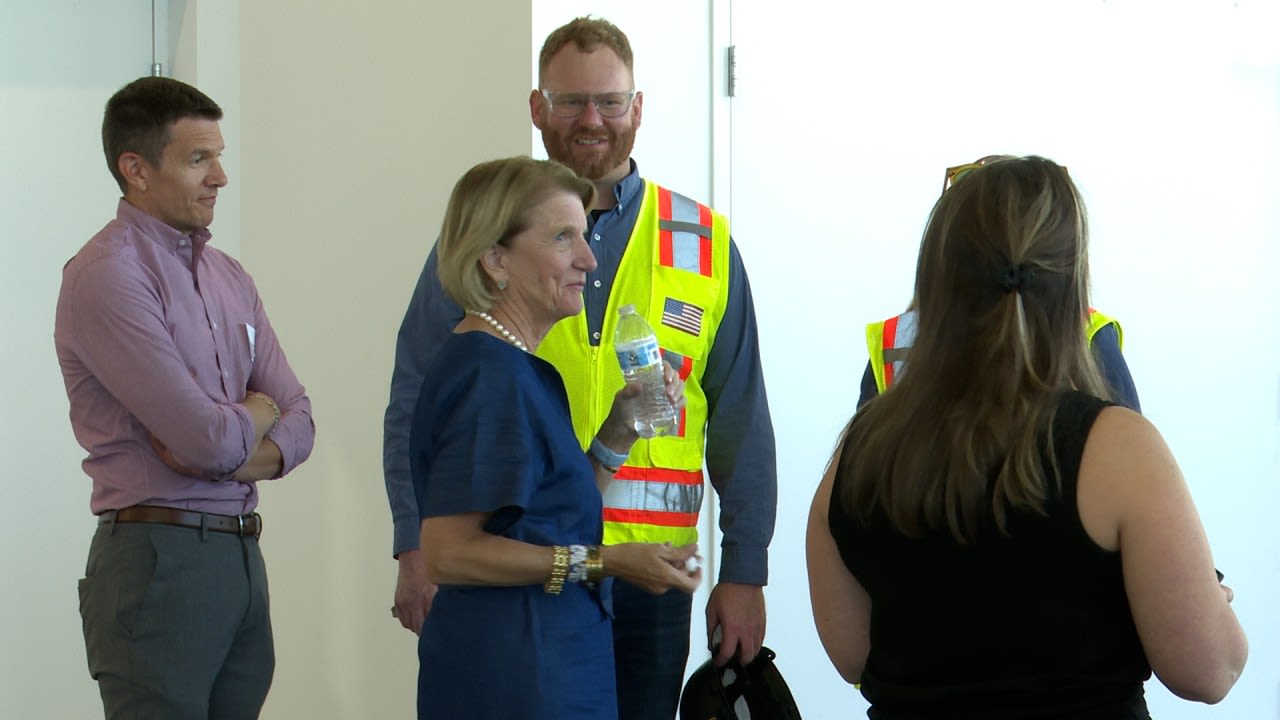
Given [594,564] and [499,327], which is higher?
[499,327]

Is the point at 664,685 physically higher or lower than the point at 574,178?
lower

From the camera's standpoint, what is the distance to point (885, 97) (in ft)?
12.5

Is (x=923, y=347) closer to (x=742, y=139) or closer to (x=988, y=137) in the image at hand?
(x=742, y=139)

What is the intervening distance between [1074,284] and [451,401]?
29.9 inches

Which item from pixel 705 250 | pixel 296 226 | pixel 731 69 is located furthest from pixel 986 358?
pixel 296 226

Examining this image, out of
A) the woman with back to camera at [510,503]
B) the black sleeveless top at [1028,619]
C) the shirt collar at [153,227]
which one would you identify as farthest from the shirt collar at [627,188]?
the black sleeveless top at [1028,619]

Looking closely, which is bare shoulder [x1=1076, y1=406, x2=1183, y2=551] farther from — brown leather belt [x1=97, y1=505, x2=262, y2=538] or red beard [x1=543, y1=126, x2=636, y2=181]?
brown leather belt [x1=97, y1=505, x2=262, y2=538]

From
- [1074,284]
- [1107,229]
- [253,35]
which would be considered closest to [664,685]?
[1074,284]

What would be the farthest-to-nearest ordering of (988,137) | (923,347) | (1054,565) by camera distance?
(988,137) < (923,347) < (1054,565)

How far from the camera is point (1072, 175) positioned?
372 centimetres

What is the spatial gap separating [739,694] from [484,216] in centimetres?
90

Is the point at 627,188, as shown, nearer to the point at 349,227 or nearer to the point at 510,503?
the point at 510,503

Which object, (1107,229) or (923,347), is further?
(1107,229)

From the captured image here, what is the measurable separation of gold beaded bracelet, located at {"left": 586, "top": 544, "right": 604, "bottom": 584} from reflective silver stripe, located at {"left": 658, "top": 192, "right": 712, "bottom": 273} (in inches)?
31.7
